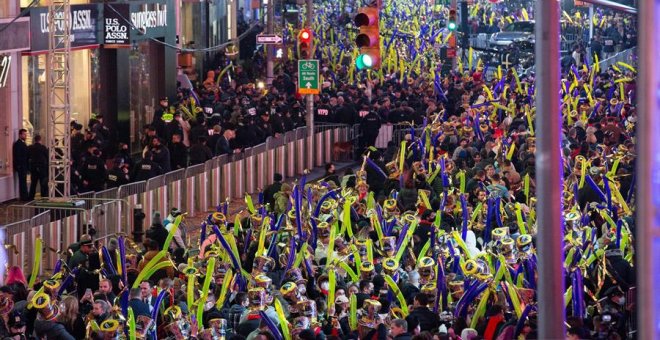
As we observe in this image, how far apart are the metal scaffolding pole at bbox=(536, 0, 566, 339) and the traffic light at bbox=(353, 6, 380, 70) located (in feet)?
32.9

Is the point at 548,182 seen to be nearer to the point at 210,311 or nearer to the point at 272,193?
the point at 210,311

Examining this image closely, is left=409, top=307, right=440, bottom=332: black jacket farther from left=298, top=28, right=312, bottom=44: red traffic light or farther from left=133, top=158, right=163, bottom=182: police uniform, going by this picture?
left=298, top=28, right=312, bottom=44: red traffic light

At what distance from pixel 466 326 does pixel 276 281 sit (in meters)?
2.70

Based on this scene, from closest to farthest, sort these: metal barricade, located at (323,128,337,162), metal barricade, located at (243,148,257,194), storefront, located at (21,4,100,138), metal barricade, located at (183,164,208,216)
Result: metal barricade, located at (183,164,208,216) < metal barricade, located at (243,148,257,194) < storefront, located at (21,4,100,138) < metal barricade, located at (323,128,337,162)

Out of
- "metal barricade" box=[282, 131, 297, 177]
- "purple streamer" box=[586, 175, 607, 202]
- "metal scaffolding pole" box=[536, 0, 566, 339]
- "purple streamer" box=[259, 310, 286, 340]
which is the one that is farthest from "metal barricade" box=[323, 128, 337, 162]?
"metal scaffolding pole" box=[536, 0, 566, 339]

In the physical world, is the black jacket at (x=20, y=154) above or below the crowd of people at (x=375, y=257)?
above

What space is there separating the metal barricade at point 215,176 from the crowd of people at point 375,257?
329 millimetres

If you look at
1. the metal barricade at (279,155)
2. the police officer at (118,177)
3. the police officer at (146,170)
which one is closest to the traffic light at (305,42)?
the metal barricade at (279,155)

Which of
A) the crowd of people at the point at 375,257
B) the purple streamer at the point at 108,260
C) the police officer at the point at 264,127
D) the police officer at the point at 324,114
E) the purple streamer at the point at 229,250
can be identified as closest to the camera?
the crowd of people at the point at 375,257

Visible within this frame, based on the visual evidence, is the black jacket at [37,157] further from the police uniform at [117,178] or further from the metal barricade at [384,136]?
the metal barricade at [384,136]

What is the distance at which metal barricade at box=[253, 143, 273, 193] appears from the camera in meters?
27.6

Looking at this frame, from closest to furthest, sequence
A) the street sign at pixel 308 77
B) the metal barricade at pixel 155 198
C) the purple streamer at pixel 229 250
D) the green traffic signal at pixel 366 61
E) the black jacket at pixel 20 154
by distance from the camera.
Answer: the purple streamer at pixel 229 250
the green traffic signal at pixel 366 61
the metal barricade at pixel 155 198
the black jacket at pixel 20 154
the street sign at pixel 308 77

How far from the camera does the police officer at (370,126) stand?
32.1 meters

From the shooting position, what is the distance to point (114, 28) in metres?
29.9
